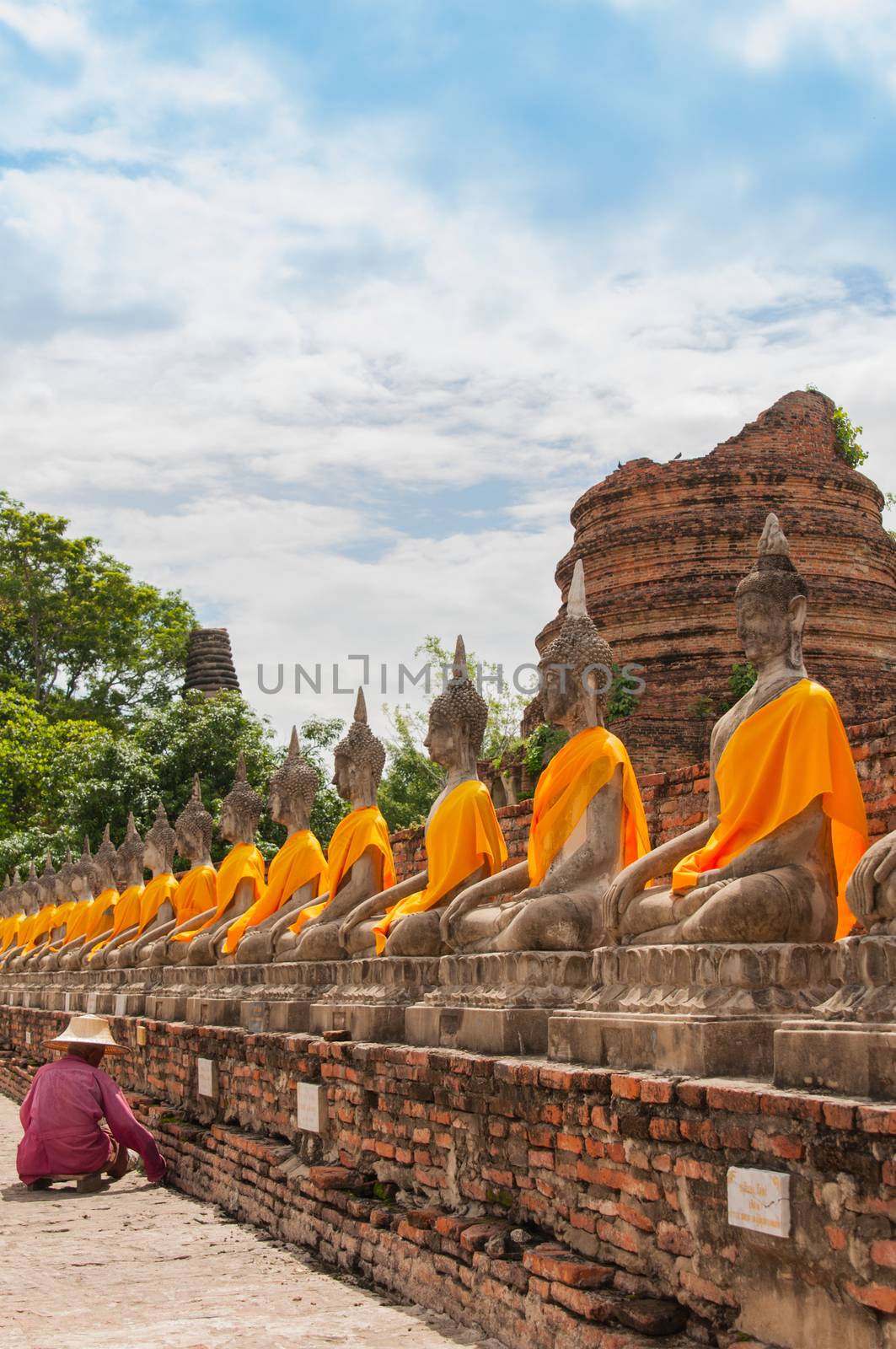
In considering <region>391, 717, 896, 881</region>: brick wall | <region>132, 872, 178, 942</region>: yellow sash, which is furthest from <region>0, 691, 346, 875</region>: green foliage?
<region>391, 717, 896, 881</region>: brick wall

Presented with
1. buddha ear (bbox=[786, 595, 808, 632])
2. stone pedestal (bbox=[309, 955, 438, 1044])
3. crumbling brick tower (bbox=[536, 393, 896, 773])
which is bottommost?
stone pedestal (bbox=[309, 955, 438, 1044])

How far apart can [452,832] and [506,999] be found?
5.34 feet

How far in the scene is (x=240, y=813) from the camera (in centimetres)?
1281

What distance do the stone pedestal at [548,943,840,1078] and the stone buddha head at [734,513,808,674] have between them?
1129 millimetres

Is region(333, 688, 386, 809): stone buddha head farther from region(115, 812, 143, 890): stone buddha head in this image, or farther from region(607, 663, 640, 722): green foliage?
region(607, 663, 640, 722): green foliage

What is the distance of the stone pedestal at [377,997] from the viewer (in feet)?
24.3

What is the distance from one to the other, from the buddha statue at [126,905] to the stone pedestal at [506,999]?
32.7ft

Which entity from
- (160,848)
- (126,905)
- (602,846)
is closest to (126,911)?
(126,905)

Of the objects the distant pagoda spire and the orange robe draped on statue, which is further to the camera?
the distant pagoda spire

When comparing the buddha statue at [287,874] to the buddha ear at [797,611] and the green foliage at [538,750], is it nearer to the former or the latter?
the buddha ear at [797,611]

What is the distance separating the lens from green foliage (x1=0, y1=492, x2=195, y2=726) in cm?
3638

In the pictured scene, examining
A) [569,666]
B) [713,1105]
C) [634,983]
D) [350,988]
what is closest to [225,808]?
[350,988]

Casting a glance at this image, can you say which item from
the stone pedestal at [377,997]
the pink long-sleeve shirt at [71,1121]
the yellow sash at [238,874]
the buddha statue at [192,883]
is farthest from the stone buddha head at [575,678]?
the buddha statue at [192,883]

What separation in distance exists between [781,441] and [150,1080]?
15961mm
